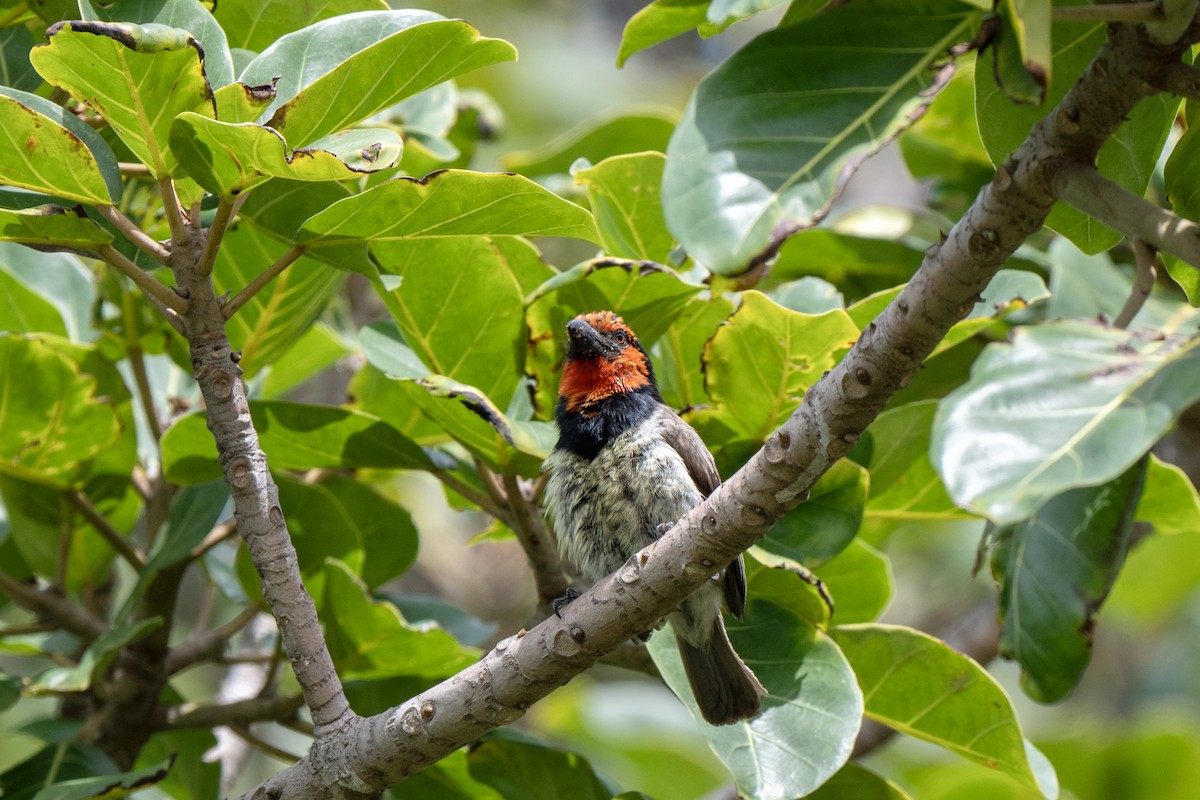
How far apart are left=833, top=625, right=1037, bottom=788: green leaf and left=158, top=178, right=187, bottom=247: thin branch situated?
52.7 inches

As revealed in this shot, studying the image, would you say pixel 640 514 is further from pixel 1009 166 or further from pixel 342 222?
pixel 1009 166

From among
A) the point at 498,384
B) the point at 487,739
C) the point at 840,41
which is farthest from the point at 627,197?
the point at 487,739

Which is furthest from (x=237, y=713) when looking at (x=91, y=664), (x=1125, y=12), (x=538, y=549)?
(x=1125, y=12)

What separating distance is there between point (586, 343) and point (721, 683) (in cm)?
95

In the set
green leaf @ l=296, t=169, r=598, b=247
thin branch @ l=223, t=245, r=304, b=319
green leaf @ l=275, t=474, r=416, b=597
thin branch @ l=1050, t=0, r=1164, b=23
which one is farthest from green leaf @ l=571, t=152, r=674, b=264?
thin branch @ l=1050, t=0, r=1164, b=23

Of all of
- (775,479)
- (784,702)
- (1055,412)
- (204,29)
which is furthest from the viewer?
(784,702)

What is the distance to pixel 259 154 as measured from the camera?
1.47 metres

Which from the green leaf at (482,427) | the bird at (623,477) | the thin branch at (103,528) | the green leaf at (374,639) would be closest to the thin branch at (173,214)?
the green leaf at (482,427)

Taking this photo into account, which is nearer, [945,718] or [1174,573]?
[945,718]

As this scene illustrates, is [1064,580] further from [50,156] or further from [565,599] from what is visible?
[50,156]

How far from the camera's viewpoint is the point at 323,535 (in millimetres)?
2330

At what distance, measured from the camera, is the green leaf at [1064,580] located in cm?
193

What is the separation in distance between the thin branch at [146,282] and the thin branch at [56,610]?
103cm

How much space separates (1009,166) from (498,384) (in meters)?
1.16
